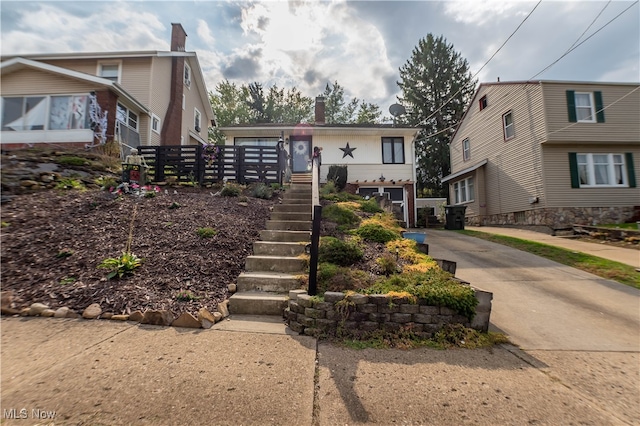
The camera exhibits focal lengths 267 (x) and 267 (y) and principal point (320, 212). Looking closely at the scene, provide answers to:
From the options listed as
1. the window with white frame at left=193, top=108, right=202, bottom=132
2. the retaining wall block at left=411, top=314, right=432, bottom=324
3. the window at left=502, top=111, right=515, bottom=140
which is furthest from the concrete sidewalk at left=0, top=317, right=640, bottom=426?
the window with white frame at left=193, top=108, right=202, bottom=132

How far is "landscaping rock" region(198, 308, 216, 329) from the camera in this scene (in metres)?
3.02

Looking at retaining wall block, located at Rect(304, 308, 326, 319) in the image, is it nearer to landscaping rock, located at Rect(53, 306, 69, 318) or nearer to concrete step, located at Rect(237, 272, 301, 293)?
concrete step, located at Rect(237, 272, 301, 293)

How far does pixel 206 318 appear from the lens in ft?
10.0

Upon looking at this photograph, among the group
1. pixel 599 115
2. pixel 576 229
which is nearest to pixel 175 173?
pixel 576 229

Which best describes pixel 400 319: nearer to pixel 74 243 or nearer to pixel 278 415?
pixel 278 415

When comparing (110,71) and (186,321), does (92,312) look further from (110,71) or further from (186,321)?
(110,71)

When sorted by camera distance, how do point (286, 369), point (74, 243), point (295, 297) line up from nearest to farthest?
point (286, 369) → point (295, 297) → point (74, 243)

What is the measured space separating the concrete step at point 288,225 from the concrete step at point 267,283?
177 centimetres

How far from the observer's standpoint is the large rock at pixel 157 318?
9.76ft

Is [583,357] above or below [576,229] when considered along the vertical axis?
below

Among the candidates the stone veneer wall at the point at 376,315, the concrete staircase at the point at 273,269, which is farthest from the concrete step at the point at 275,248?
the stone veneer wall at the point at 376,315

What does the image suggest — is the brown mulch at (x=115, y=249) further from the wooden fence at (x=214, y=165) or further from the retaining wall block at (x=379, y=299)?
the wooden fence at (x=214, y=165)

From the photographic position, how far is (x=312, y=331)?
3.01m

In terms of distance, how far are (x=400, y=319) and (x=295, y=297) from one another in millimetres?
1277
